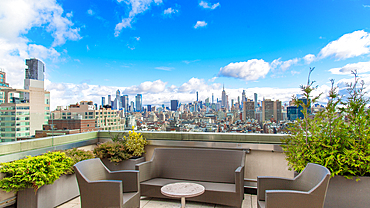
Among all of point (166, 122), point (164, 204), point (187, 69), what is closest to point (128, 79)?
point (187, 69)

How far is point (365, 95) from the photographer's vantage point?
8.88 ft

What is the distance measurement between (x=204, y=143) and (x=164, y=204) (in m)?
1.37

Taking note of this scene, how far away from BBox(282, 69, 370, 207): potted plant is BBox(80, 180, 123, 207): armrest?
→ 7.89 feet

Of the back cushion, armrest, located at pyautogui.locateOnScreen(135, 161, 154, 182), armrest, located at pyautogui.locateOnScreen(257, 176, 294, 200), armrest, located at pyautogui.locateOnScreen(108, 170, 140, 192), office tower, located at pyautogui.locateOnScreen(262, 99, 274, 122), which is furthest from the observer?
office tower, located at pyautogui.locateOnScreen(262, 99, 274, 122)

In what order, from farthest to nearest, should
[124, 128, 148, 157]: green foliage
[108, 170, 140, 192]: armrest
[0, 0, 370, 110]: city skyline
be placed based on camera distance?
[0, 0, 370, 110]: city skyline < [124, 128, 148, 157]: green foliage < [108, 170, 140, 192]: armrest

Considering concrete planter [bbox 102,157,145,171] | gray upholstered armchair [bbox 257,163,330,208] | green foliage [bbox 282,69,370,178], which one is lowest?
concrete planter [bbox 102,157,145,171]

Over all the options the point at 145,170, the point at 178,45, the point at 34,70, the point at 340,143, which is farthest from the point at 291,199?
the point at 178,45

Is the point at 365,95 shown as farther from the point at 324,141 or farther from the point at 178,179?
the point at 178,179

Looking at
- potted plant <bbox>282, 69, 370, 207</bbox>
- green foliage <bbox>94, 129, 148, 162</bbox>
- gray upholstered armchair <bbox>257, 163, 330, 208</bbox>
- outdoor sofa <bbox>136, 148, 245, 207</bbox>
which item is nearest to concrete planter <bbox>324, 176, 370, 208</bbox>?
potted plant <bbox>282, 69, 370, 207</bbox>

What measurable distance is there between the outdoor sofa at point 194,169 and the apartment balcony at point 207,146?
33cm

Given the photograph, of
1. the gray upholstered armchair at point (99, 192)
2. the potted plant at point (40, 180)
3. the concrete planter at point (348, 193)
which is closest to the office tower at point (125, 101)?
the potted plant at point (40, 180)

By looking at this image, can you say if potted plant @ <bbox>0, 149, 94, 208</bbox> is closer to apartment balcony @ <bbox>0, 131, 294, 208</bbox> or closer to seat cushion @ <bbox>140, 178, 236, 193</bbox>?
apartment balcony @ <bbox>0, 131, 294, 208</bbox>

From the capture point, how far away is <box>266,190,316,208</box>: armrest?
1.98 meters

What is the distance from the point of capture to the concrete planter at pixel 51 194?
274 centimetres
